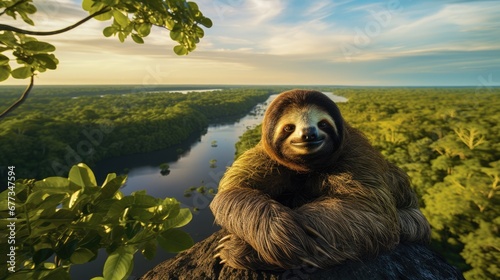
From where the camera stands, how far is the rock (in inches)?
84.7

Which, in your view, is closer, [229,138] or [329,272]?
[329,272]

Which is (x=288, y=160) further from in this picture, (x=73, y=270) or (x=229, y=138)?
(x=229, y=138)

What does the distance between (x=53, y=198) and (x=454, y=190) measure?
12033 mm

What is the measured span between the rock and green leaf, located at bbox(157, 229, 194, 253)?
3.61 feet

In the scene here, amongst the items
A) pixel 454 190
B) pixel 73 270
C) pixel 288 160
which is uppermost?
pixel 288 160

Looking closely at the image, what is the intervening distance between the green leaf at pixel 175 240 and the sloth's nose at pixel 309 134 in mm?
1339

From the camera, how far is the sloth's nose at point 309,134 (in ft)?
7.53

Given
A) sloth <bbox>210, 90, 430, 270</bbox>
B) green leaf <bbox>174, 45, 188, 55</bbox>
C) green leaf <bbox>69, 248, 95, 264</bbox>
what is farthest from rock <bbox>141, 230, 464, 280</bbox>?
green leaf <bbox>174, 45, 188, 55</bbox>

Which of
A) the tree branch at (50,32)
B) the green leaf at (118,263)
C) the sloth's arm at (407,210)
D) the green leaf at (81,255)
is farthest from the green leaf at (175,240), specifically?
the sloth's arm at (407,210)

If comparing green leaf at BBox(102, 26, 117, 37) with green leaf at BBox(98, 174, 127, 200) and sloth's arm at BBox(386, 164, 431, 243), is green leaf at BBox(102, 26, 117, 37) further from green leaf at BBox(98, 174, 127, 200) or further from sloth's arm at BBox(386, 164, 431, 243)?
sloth's arm at BBox(386, 164, 431, 243)

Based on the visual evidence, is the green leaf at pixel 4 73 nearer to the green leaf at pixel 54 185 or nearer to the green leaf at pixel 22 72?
the green leaf at pixel 22 72

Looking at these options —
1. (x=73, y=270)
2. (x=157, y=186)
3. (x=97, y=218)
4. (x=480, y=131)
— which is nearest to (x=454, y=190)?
(x=480, y=131)

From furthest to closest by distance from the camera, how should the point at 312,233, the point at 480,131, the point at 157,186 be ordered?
the point at 157,186
the point at 480,131
the point at 312,233

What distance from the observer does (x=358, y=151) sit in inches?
104
